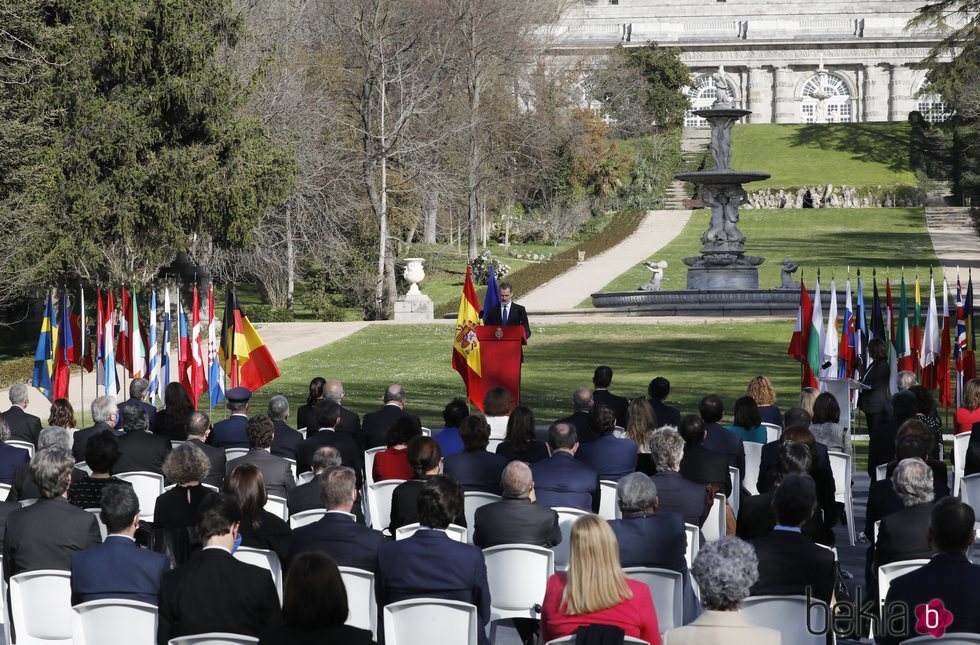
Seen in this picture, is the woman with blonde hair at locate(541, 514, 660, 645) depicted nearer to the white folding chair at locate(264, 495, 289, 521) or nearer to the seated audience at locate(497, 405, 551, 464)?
the white folding chair at locate(264, 495, 289, 521)

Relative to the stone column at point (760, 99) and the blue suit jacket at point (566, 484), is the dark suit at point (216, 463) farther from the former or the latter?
the stone column at point (760, 99)

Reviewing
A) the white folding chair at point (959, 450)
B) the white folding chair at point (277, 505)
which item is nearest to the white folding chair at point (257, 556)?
the white folding chair at point (277, 505)

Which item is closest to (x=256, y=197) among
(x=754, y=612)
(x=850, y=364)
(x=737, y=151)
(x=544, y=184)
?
(x=850, y=364)

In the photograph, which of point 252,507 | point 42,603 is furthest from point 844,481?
point 42,603

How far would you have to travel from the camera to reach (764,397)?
11.3 meters

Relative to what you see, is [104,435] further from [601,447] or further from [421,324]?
[421,324]

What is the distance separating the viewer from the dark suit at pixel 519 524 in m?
7.39

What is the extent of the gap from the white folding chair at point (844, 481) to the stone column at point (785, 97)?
8484 centimetres

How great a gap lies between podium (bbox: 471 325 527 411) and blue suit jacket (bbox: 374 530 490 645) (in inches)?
345

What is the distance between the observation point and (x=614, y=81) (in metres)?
69.5

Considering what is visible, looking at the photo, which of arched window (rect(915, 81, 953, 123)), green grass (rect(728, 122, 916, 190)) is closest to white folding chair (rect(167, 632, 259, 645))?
green grass (rect(728, 122, 916, 190))

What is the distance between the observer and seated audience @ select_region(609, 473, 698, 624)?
22.7 feet

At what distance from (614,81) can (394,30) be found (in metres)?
30.2

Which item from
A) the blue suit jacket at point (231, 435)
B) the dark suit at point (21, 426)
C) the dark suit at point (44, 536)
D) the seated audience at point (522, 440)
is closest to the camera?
the dark suit at point (44, 536)
